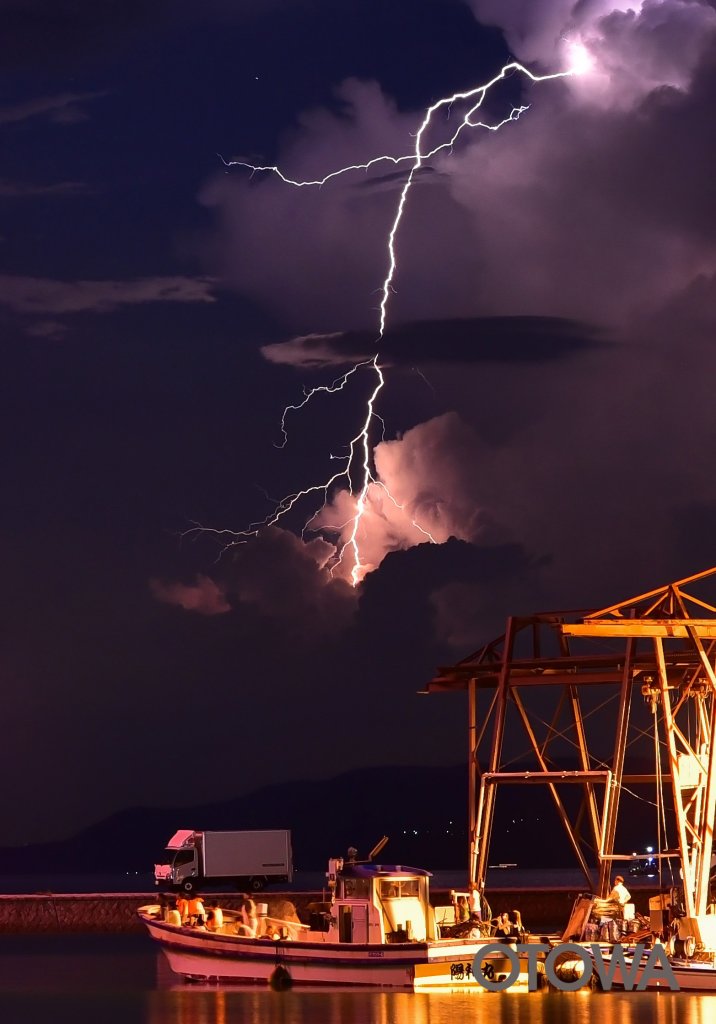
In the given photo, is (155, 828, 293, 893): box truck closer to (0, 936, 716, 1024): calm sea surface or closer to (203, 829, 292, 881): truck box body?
(203, 829, 292, 881): truck box body

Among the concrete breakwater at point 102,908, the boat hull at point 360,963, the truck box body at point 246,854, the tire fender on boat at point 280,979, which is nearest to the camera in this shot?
the boat hull at point 360,963

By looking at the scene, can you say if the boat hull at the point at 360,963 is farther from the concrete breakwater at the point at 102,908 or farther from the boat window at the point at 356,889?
the concrete breakwater at the point at 102,908

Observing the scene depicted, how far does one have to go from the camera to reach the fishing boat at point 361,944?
4619 cm

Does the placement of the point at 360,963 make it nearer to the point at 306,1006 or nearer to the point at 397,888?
the point at 306,1006

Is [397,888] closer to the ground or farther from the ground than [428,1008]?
farther from the ground

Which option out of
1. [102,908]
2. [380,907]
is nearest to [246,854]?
[102,908]

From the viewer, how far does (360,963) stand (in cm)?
4653

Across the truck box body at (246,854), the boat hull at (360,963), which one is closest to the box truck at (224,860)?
the truck box body at (246,854)

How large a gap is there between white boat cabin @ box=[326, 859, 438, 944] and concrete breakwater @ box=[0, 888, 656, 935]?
88.1ft

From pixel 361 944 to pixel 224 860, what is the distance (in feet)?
113

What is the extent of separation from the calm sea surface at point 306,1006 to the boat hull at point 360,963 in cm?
46

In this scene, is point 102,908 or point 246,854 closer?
point 102,908

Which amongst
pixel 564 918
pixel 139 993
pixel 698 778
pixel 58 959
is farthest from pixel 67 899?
pixel 698 778

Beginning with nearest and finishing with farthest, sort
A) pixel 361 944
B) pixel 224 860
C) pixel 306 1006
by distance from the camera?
pixel 306 1006 < pixel 361 944 < pixel 224 860
